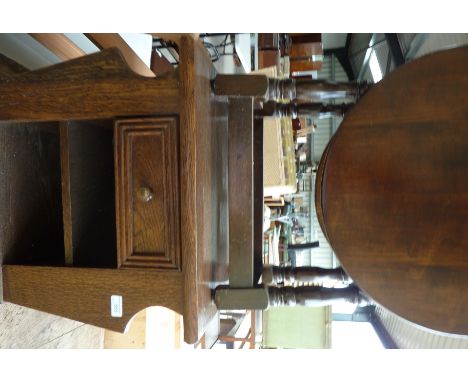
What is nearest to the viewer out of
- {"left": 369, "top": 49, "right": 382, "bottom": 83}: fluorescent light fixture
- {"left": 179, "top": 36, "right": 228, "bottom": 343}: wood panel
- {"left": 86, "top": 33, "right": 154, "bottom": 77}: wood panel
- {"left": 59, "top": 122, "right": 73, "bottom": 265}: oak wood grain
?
{"left": 179, "top": 36, "right": 228, "bottom": 343}: wood panel

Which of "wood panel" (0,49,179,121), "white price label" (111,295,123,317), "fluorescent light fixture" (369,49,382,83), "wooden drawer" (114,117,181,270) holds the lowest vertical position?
"white price label" (111,295,123,317)

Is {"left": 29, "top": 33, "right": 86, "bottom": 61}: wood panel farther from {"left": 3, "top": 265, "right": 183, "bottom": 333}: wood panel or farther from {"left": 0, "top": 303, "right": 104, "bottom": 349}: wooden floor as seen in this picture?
{"left": 0, "top": 303, "right": 104, "bottom": 349}: wooden floor

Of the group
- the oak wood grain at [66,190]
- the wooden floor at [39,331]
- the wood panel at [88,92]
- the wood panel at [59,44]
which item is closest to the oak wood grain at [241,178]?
the wood panel at [88,92]

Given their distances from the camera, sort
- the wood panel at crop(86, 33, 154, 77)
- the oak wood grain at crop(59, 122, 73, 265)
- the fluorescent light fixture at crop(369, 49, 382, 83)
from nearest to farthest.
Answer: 1. the oak wood grain at crop(59, 122, 73, 265)
2. the wood panel at crop(86, 33, 154, 77)
3. the fluorescent light fixture at crop(369, 49, 382, 83)

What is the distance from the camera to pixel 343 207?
87 cm

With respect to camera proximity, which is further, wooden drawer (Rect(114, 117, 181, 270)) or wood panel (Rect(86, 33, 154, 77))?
wood panel (Rect(86, 33, 154, 77))

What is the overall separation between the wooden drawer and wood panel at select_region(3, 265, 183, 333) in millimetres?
38

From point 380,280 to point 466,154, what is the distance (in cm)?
35

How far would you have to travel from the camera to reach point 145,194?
2.81ft

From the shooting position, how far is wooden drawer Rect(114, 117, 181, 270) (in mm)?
853

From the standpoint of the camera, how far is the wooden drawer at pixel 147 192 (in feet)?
2.80

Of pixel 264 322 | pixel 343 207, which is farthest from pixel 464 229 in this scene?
pixel 264 322

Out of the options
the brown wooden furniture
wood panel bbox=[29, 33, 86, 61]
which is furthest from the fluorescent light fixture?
the brown wooden furniture

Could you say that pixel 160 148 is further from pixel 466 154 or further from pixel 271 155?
pixel 271 155
